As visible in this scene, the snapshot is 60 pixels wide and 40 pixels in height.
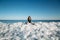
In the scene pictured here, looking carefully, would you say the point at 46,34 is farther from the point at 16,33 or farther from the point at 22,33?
the point at 16,33

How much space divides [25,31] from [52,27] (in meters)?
2.26

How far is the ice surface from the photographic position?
672 cm

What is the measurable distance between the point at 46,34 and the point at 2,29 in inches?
143

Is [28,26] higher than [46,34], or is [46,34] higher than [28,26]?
[28,26]

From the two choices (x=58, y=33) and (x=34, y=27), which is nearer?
(x=58, y=33)

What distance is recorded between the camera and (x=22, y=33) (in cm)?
720

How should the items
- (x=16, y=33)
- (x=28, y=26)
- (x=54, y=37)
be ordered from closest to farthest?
(x=54, y=37) < (x=16, y=33) < (x=28, y=26)

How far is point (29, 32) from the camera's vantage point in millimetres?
7082

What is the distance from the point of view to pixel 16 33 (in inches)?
283

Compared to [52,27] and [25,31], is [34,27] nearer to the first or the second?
[25,31]

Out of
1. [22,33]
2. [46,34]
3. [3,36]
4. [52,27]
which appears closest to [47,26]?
[52,27]

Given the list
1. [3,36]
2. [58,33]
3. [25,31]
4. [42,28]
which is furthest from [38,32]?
[3,36]

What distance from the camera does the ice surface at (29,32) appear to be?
6721 mm

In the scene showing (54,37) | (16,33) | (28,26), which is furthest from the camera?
(28,26)
